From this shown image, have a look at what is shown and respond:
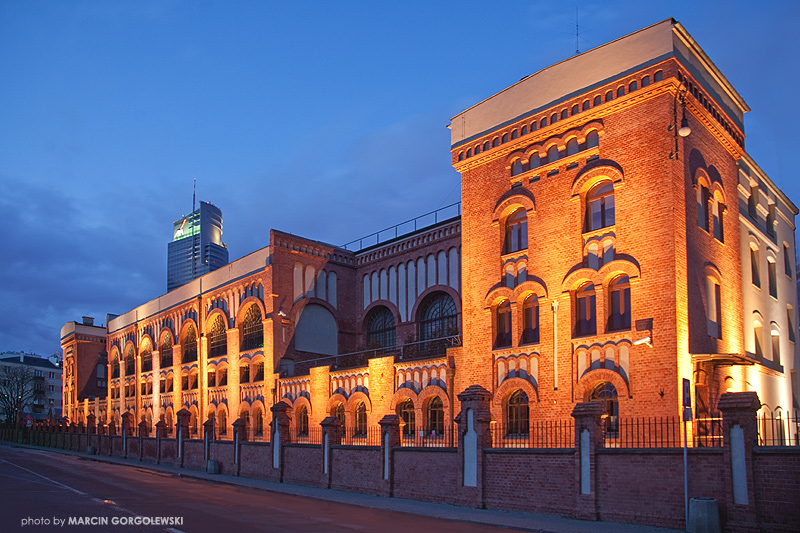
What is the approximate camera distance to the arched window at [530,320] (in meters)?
23.6

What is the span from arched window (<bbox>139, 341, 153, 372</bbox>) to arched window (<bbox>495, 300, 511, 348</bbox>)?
33238 mm

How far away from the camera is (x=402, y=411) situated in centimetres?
2867

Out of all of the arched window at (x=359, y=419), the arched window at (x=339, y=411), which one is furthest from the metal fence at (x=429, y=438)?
the arched window at (x=339, y=411)

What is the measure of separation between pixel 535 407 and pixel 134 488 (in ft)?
41.4

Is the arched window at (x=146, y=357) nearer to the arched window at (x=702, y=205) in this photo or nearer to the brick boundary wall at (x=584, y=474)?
the brick boundary wall at (x=584, y=474)

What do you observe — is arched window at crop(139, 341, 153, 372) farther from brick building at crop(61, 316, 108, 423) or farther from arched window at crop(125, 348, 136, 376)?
brick building at crop(61, 316, 108, 423)

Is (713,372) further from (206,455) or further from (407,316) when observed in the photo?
(206,455)

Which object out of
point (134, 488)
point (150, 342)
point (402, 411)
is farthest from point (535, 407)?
point (150, 342)

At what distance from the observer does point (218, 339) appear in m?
42.2

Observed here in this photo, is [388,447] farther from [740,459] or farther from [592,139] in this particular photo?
[592,139]

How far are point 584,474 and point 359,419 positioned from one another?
16.1m

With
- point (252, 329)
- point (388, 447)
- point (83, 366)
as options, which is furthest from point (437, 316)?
point (83, 366)

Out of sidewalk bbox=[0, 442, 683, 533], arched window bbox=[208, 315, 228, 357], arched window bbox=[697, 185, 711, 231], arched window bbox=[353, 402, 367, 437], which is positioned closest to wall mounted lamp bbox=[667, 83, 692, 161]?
arched window bbox=[697, 185, 711, 231]

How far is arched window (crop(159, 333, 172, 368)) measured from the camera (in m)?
48.0
